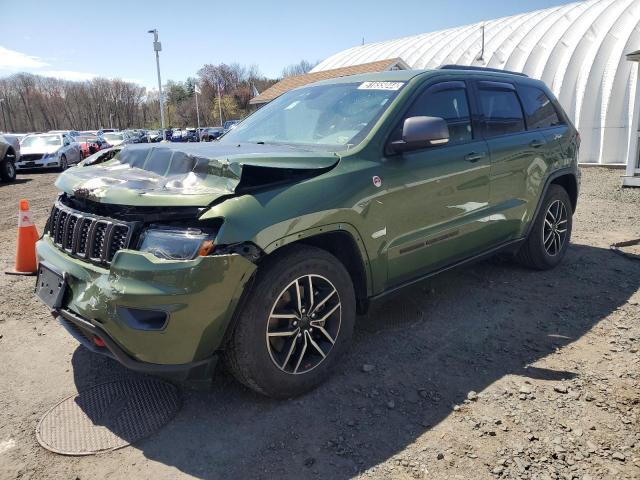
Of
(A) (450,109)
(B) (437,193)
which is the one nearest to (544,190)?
(A) (450,109)

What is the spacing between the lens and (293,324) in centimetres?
289

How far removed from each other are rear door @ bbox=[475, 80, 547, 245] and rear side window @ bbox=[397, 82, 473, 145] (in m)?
0.23

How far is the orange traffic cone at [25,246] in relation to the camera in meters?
5.49

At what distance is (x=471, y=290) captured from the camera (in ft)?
15.6

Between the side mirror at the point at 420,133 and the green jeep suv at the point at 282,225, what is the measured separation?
1 cm

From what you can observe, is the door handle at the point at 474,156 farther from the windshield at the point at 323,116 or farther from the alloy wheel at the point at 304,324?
the alloy wheel at the point at 304,324

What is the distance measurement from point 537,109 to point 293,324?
361cm

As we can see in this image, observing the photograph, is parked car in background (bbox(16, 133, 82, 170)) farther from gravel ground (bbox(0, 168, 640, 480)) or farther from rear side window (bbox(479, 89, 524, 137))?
rear side window (bbox(479, 89, 524, 137))

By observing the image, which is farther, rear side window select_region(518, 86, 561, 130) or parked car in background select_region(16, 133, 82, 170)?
parked car in background select_region(16, 133, 82, 170)

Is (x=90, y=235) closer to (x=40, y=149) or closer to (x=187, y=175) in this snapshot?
(x=187, y=175)

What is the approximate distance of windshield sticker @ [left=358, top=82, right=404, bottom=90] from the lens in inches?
144

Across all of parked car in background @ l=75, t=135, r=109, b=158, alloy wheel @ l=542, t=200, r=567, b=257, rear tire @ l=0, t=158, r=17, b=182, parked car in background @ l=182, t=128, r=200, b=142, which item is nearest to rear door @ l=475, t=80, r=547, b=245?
alloy wheel @ l=542, t=200, r=567, b=257

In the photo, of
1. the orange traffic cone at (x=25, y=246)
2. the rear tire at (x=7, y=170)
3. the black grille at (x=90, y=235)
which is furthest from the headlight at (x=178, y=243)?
the rear tire at (x=7, y=170)

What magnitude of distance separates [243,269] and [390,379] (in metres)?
1.33
